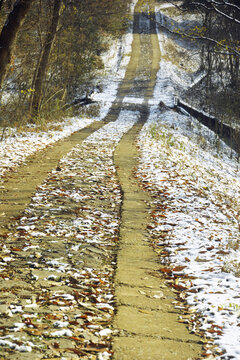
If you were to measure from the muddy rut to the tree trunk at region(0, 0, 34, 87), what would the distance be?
8.42ft

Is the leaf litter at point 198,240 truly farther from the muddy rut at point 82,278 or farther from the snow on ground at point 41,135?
the snow on ground at point 41,135

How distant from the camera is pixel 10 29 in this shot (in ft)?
25.7

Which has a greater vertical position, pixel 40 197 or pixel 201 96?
pixel 201 96

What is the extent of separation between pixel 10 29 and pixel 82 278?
5839 mm

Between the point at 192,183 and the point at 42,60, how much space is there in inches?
384

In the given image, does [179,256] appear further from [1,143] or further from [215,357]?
[1,143]

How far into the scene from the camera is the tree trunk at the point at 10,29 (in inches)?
303

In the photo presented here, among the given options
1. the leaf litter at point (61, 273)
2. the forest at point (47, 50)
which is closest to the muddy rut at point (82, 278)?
the leaf litter at point (61, 273)

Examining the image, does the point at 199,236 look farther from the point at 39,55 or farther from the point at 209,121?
the point at 209,121

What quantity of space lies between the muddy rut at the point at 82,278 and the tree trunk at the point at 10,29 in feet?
8.42

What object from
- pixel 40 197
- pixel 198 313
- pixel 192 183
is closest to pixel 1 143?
pixel 40 197

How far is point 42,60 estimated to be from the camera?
1585 cm

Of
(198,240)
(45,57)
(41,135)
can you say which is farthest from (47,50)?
(198,240)

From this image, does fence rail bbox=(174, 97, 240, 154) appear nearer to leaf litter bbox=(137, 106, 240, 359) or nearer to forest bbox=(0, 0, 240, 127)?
forest bbox=(0, 0, 240, 127)
